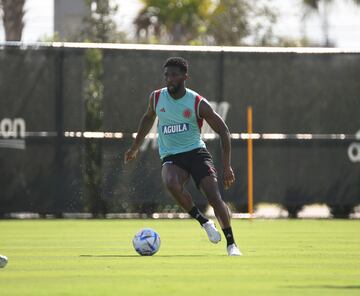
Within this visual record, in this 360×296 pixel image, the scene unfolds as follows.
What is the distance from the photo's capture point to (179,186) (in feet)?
50.1

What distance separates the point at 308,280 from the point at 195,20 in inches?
1732

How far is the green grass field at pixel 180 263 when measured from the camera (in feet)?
35.1

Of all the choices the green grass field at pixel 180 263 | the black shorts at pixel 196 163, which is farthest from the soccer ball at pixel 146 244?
the black shorts at pixel 196 163

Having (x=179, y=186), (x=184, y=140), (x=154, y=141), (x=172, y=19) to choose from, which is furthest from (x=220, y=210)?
(x=172, y=19)

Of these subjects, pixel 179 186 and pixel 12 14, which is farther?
pixel 12 14

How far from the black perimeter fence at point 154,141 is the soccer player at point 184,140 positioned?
31.0ft

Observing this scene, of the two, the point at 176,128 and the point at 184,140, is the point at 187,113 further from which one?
the point at 184,140

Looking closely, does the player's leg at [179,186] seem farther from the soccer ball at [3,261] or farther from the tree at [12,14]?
the tree at [12,14]

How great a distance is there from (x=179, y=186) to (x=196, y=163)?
37 cm

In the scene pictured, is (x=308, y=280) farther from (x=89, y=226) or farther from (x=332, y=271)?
(x=89, y=226)

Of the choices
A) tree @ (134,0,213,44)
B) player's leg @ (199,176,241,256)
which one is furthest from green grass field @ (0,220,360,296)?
tree @ (134,0,213,44)

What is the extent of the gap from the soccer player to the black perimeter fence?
31.0 ft

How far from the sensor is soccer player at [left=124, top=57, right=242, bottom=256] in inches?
592

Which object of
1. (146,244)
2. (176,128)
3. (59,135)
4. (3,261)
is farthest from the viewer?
(59,135)
